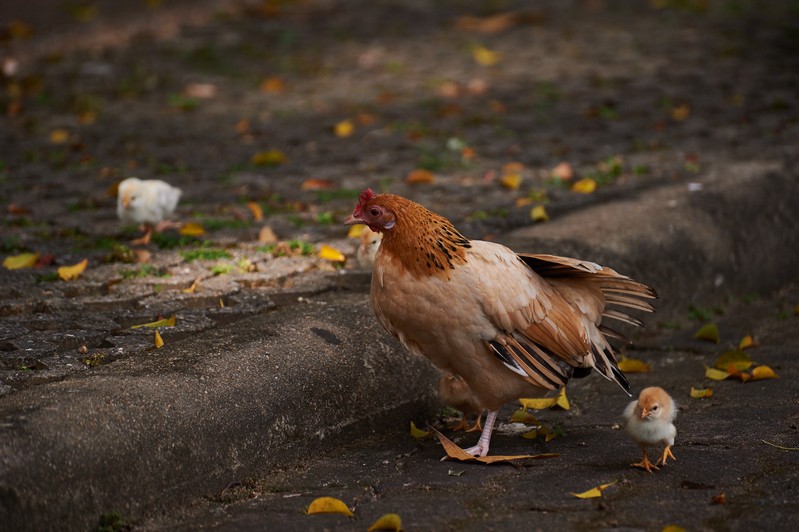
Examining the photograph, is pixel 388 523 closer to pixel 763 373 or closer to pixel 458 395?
pixel 458 395

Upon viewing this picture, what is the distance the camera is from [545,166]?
6891 mm

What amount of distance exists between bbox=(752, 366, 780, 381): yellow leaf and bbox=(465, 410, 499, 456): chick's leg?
1.26m

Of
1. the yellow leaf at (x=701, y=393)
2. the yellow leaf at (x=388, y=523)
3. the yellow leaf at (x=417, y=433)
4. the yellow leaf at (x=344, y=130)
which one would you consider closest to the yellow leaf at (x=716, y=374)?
the yellow leaf at (x=701, y=393)

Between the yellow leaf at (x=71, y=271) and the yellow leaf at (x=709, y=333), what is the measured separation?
2.85 meters

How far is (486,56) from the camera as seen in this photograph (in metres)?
9.96

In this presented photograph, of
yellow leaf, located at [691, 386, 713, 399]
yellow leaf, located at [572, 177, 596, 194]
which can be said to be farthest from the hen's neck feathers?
yellow leaf, located at [572, 177, 596, 194]

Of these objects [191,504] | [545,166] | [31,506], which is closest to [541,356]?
[191,504]

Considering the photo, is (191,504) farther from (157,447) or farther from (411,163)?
(411,163)

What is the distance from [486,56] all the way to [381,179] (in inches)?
149

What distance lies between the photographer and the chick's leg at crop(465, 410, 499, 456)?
3.76 meters

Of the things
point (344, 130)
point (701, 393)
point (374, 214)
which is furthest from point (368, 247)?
point (344, 130)

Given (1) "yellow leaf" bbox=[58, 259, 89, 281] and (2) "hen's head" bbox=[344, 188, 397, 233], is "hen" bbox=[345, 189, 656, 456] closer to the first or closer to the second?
(2) "hen's head" bbox=[344, 188, 397, 233]

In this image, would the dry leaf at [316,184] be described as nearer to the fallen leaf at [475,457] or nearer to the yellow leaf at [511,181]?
the yellow leaf at [511,181]

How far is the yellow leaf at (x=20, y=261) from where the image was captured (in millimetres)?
4820
